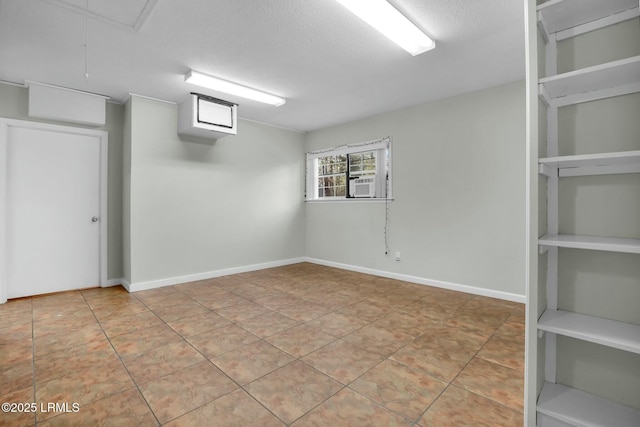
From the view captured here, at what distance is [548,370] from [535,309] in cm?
46

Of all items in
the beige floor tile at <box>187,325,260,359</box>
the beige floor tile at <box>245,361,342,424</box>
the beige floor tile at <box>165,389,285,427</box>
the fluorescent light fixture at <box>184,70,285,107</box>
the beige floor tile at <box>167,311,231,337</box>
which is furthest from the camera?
the fluorescent light fixture at <box>184,70,285,107</box>

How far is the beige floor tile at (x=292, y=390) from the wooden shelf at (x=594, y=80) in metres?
2.01

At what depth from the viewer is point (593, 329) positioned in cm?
131

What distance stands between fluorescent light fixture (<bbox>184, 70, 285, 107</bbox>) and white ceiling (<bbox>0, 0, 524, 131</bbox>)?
12cm

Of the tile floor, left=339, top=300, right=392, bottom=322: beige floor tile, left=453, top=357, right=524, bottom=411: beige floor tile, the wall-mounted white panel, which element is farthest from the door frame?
left=453, top=357, right=524, bottom=411: beige floor tile

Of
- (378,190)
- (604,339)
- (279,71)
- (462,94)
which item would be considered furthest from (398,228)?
(604,339)

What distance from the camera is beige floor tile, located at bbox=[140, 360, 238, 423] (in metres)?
1.67

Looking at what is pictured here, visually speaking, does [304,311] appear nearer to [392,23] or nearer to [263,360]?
[263,360]

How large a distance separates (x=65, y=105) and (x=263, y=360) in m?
4.05

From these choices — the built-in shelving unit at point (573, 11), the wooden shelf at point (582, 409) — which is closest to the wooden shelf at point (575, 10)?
the built-in shelving unit at point (573, 11)

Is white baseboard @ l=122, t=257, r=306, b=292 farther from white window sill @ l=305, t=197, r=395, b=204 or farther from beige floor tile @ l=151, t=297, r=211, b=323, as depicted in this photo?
white window sill @ l=305, t=197, r=395, b=204

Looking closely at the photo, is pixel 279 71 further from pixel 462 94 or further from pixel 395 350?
pixel 395 350

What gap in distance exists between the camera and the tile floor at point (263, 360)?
1.64 metres

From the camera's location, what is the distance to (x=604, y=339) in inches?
48.3
